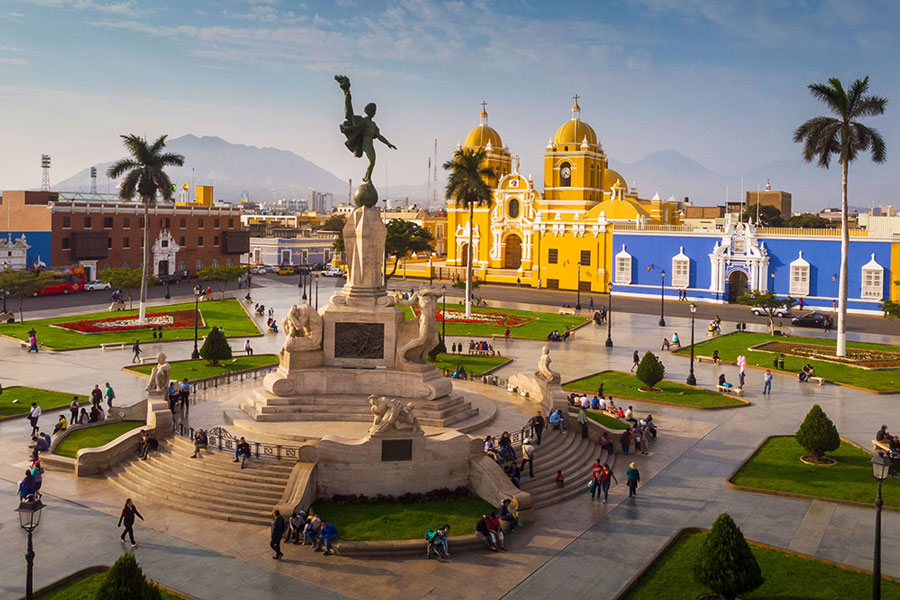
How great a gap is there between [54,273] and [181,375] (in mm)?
37006

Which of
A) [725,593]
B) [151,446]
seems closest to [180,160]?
[151,446]

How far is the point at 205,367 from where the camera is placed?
109ft

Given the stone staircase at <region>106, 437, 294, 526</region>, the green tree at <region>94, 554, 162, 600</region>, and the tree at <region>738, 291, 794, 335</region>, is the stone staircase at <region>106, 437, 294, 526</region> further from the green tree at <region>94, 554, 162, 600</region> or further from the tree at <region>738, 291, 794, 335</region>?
the tree at <region>738, 291, 794, 335</region>

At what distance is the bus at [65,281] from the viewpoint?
6039cm

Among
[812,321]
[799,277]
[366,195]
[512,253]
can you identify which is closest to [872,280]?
[799,277]

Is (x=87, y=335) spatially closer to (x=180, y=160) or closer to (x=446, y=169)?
(x=180, y=160)

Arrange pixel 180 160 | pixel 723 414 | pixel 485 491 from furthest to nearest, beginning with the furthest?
pixel 180 160 → pixel 723 414 → pixel 485 491

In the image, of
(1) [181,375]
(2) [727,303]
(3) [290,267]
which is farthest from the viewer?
(3) [290,267]

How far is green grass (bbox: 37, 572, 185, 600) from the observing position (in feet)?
43.8

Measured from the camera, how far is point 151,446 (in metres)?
19.9

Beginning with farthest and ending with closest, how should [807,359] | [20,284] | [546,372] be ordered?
1. [20,284]
2. [807,359]
3. [546,372]

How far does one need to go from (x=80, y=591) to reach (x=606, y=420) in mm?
16630

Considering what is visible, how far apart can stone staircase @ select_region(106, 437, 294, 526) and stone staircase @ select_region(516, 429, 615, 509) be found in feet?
20.1

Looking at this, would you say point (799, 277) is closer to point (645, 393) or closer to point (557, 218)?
point (557, 218)
